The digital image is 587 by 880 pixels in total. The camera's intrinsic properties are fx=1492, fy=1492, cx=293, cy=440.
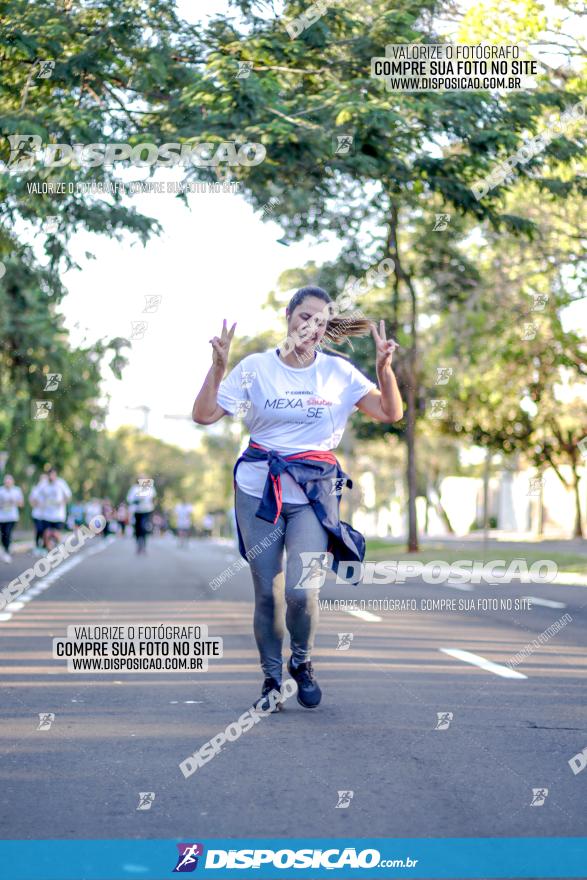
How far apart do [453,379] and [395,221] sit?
12.2 feet

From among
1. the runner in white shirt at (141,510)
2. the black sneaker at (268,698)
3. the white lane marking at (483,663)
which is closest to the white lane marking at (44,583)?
the runner in white shirt at (141,510)

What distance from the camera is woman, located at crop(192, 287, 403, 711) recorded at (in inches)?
276

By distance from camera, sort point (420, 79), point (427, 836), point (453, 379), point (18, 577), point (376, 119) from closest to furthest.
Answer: point (427, 836)
point (376, 119)
point (420, 79)
point (18, 577)
point (453, 379)

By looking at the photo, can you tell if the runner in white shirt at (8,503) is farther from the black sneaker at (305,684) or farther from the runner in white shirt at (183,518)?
the black sneaker at (305,684)

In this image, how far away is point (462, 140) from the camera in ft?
52.2

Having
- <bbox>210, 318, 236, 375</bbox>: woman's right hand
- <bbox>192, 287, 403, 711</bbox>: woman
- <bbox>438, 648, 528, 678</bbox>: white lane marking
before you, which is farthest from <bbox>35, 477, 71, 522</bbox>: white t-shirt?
<bbox>210, 318, 236, 375</bbox>: woman's right hand

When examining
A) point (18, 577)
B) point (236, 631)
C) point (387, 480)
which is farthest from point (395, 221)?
point (387, 480)

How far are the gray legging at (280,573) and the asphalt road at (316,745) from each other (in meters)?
0.38

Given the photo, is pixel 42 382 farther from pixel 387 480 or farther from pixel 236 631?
pixel 387 480

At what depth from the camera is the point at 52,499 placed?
2623 cm

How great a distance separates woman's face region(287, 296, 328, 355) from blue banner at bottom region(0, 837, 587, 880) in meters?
2.97

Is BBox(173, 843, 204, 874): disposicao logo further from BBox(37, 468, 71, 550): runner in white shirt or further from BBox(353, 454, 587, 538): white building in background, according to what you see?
BBox(353, 454, 587, 538): white building in background

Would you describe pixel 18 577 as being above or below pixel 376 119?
below

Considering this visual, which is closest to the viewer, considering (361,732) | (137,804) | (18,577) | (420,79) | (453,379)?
(137,804)
